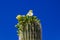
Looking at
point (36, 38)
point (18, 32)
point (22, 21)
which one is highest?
point (22, 21)

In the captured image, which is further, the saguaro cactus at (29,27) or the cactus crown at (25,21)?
the cactus crown at (25,21)

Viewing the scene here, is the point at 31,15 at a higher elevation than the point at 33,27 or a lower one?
higher

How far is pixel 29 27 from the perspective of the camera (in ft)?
24.7

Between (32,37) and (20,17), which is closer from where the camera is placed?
(32,37)

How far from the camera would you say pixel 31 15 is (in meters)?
8.15

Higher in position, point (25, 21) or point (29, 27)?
point (25, 21)

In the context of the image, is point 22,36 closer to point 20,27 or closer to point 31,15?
point 20,27

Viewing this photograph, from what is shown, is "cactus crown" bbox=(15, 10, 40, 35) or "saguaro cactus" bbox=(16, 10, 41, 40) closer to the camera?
"saguaro cactus" bbox=(16, 10, 41, 40)

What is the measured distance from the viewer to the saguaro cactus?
289 inches

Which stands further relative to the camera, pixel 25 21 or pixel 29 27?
pixel 25 21

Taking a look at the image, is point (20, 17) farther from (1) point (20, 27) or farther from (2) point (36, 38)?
(2) point (36, 38)

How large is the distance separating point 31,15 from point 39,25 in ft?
2.39

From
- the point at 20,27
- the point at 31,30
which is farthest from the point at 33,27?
the point at 20,27

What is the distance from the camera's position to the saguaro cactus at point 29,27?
7332 mm
